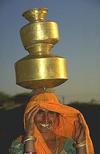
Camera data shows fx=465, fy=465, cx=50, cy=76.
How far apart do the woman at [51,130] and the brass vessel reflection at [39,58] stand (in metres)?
0.10

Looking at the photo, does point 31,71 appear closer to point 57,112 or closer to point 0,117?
point 57,112

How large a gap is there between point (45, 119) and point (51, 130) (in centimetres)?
Answer: 12

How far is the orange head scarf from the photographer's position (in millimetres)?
2156

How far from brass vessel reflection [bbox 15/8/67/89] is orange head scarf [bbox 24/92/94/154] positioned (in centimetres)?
6

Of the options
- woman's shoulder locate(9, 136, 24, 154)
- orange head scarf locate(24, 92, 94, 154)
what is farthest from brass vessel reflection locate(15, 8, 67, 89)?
woman's shoulder locate(9, 136, 24, 154)

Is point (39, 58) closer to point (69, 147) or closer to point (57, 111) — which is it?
point (57, 111)

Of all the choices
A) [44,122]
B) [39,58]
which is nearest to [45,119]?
[44,122]

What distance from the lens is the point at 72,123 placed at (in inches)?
90.4

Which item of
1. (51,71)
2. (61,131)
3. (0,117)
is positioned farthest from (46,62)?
(0,117)

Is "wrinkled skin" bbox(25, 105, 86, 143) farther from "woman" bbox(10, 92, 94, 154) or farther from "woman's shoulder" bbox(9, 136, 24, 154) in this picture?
"woman's shoulder" bbox(9, 136, 24, 154)

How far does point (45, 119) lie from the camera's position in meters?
2.18

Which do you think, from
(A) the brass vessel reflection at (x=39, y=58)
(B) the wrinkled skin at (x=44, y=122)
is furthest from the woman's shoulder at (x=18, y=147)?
(A) the brass vessel reflection at (x=39, y=58)

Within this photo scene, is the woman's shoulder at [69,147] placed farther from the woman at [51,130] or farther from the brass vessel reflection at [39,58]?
the brass vessel reflection at [39,58]

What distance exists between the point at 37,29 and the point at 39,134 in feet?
1.63
